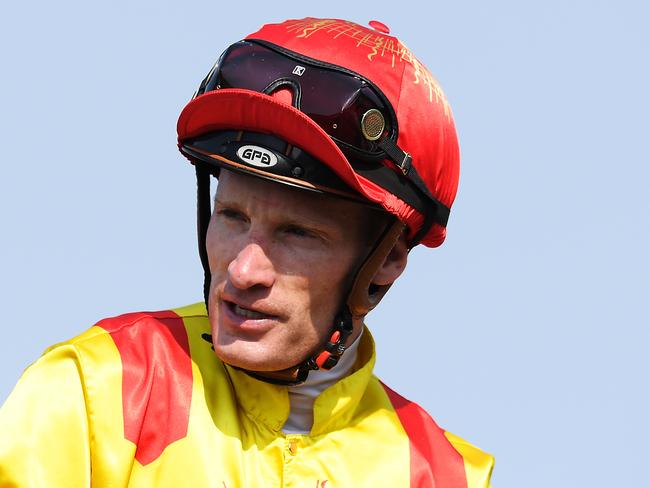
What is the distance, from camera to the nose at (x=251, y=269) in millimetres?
4184

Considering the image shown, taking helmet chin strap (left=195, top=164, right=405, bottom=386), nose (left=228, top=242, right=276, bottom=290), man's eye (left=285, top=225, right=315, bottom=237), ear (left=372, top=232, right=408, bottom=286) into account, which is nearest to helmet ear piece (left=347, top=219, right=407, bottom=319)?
helmet chin strap (left=195, top=164, right=405, bottom=386)

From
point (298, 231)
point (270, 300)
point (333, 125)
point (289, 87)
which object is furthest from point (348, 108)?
point (270, 300)

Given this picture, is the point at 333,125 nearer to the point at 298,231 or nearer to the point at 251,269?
the point at 298,231

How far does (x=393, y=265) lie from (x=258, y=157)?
79cm

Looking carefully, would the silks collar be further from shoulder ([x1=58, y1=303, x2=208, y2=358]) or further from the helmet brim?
the helmet brim

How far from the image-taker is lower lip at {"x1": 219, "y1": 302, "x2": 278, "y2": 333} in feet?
14.0

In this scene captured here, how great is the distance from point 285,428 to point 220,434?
0.30 m

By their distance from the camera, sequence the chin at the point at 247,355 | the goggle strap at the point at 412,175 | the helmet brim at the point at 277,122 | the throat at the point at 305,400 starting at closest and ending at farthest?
the helmet brim at the point at 277,122, the chin at the point at 247,355, the goggle strap at the point at 412,175, the throat at the point at 305,400

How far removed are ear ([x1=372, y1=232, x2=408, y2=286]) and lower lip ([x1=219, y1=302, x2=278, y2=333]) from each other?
0.55 meters

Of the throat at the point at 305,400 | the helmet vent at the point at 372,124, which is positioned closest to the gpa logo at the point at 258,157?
Result: the helmet vent at the point at 372,124

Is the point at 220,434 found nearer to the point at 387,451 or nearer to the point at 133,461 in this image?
the point at 133,461

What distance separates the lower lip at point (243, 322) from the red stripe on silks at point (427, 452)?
851 mm

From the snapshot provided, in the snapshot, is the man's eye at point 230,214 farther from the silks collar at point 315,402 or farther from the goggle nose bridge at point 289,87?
the silks collar at point 315,402

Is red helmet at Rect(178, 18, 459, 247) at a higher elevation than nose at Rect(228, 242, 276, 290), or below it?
higher
